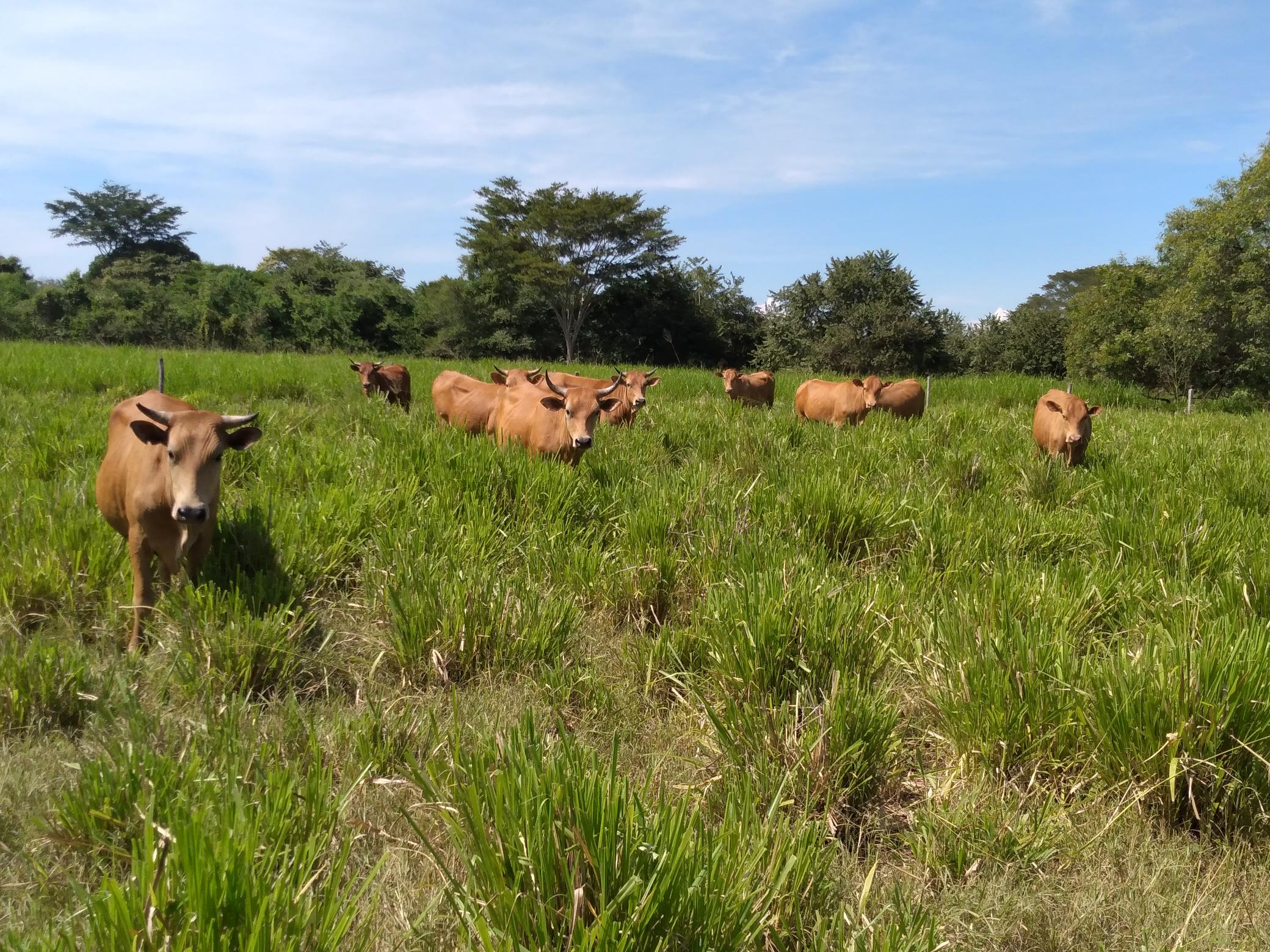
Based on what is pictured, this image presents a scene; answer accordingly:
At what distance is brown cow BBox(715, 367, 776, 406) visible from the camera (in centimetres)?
1730

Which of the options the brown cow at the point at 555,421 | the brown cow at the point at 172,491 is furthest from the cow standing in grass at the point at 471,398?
the brown cow at the point at 172,491

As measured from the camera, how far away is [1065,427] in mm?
9039

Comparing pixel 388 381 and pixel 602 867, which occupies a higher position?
pixel 388 381

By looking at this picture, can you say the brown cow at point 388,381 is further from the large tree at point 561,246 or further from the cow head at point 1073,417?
the large tree at point 561,246

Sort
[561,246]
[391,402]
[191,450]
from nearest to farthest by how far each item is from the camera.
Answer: [191,450]
[391,402]
[561,246]

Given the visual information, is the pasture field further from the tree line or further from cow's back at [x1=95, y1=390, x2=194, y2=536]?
the tree line

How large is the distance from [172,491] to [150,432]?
0.31m

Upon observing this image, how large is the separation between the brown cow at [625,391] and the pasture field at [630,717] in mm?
4825

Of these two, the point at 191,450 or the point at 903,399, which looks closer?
the point at 191,450

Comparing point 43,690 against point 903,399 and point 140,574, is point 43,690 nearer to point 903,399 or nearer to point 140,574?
point 140,574

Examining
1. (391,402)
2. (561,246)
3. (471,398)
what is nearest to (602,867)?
(471,398)

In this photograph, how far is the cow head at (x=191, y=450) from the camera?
3699 millimetres

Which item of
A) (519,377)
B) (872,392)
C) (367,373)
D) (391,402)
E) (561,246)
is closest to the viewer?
(519,377)

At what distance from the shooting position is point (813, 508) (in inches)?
206
